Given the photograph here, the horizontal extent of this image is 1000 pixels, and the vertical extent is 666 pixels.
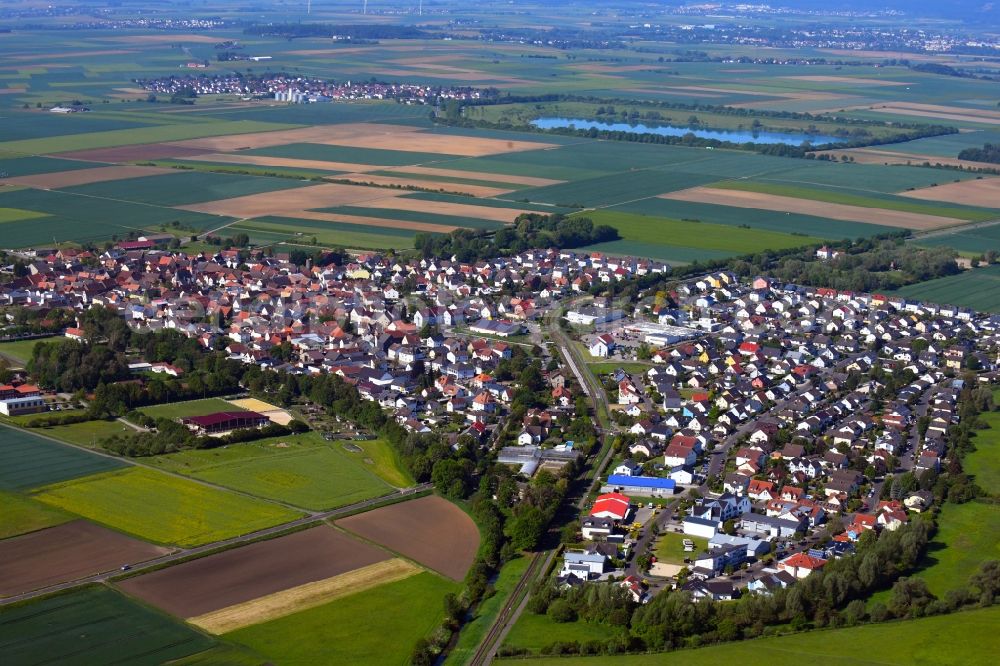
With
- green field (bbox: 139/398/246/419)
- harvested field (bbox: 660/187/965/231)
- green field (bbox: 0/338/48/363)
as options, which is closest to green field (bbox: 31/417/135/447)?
green field (bbox: 139/398/246/419)

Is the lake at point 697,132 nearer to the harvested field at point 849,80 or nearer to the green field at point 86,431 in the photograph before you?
the harvested field at point 849,80

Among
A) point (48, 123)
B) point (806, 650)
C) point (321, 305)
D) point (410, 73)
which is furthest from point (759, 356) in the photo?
point (410, 73)

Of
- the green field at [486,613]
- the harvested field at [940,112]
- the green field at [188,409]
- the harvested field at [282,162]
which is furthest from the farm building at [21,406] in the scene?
the harvested field at [940,112]

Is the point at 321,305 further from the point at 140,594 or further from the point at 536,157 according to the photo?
the point at 536,157

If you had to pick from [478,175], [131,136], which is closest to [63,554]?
[478,175]

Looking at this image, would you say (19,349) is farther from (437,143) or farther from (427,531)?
(437,143)

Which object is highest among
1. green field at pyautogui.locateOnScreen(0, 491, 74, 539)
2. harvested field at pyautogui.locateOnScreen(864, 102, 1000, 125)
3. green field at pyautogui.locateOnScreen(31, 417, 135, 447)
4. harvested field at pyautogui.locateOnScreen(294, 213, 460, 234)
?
harvested field at pyautogui.locateOnScreen(864, 102, 1000, 125)

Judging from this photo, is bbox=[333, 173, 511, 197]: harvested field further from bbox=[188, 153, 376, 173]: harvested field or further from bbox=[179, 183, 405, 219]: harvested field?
bbox=[188, 153, 376, 173]: harvested field
